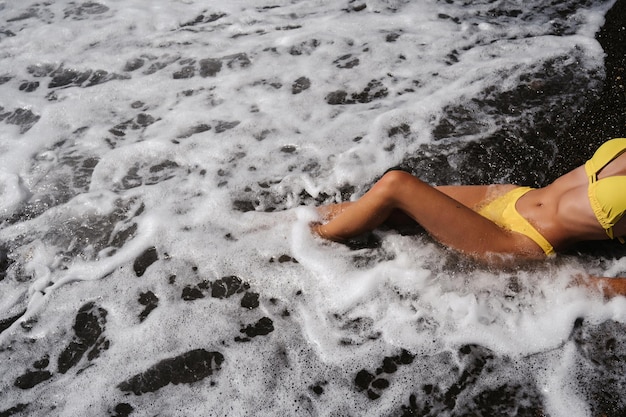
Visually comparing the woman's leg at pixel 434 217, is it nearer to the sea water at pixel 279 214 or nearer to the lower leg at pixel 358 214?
the lower leg at pixel 358 214

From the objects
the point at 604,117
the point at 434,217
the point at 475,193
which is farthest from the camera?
the point at 604,117

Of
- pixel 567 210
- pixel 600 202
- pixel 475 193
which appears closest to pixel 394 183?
pixel 475 193

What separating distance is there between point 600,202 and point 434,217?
3.45 ft

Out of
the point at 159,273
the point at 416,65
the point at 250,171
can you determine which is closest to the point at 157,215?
the point at 159,273

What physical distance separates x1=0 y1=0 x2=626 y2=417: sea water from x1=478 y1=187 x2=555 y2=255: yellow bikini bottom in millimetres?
318

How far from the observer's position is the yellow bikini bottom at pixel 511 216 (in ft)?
11.3

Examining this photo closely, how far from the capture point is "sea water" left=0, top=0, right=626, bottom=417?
3078 mm

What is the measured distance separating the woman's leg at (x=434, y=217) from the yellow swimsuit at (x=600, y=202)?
8 cm

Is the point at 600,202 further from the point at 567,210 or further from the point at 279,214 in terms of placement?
the point at 279,214

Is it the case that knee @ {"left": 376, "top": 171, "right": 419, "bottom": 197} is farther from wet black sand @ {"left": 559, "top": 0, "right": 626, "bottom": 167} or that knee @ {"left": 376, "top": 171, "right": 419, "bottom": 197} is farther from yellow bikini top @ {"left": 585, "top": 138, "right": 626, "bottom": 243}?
wet black sand @ {"left": 559, "top": 0, "right": 626, "bottom": 167}

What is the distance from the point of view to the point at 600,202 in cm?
304

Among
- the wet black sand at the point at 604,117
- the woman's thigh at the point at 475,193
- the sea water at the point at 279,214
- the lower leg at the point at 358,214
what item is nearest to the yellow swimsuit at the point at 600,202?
the woman's thigh at the point at 475,193

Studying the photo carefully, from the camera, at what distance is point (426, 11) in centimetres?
626

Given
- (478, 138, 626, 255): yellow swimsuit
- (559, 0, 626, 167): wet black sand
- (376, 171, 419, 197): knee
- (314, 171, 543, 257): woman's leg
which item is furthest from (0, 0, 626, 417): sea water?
(376, 171, 419, 197): knee
